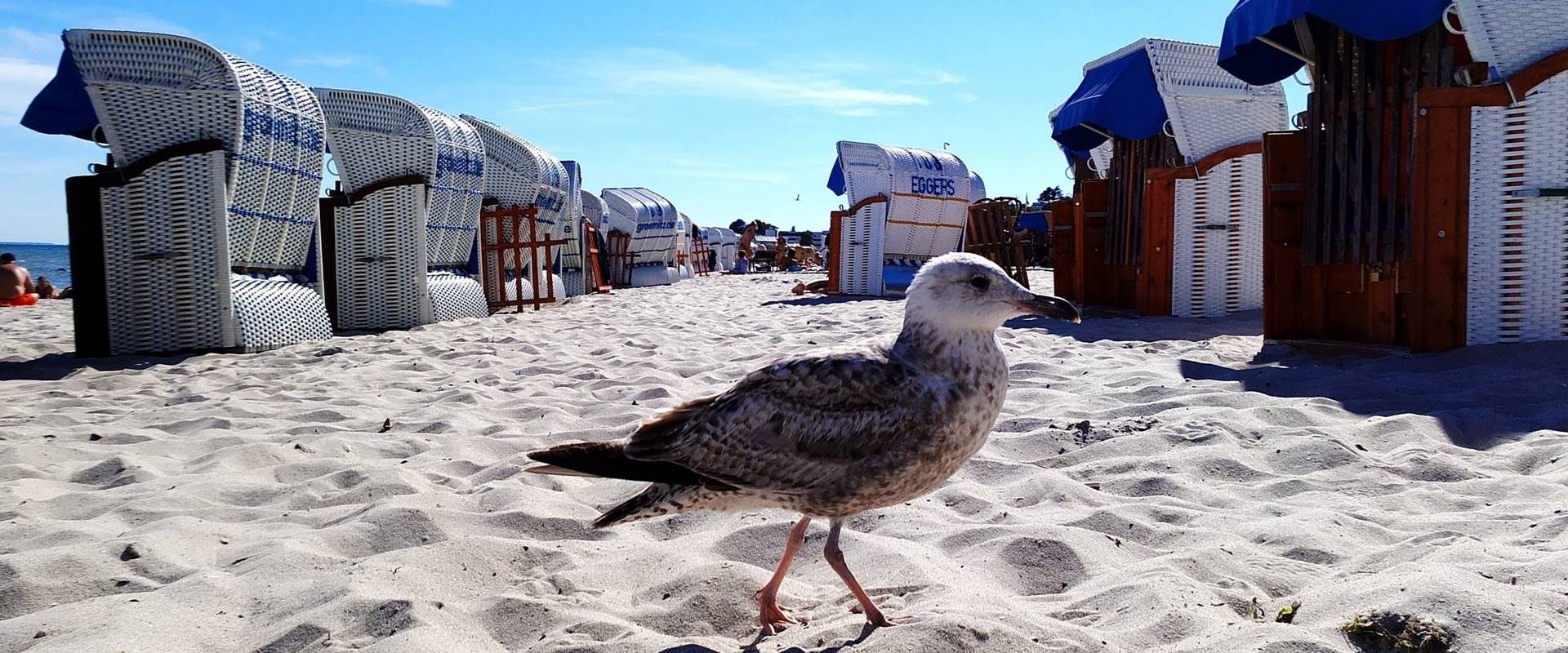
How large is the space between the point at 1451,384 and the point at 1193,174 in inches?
196

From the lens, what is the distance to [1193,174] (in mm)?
9422

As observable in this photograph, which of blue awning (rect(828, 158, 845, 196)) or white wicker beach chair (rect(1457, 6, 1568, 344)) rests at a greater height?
blue awning (rect(828, 158, 845, 196))

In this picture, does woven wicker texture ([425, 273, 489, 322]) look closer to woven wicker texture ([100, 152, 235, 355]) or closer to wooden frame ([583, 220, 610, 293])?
woven wicker texture ([100, 152, 235, 355])

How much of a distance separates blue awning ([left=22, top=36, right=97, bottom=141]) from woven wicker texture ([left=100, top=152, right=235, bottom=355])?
5.60ft

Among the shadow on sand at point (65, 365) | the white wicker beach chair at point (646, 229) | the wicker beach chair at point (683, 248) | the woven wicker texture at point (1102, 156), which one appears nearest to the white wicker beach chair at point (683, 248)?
the wicker beach chair at point (683, 248)

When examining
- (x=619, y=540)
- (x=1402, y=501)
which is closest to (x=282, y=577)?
(x=619, y=540)

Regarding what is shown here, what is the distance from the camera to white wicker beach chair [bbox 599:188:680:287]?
2653 centimetres

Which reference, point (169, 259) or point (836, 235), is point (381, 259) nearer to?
point (169, 259)

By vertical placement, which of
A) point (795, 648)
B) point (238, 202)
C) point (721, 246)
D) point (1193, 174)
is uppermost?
point (721, 246)

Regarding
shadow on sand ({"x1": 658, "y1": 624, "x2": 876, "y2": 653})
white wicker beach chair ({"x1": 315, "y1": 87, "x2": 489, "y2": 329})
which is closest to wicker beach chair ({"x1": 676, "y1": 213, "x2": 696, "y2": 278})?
white wicker beach chair ({"x1": 315, "y1": 87, "x2": 489, "y2": 329})

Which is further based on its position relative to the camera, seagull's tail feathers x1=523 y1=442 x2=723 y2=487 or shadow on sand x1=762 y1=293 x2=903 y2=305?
shadow on sand x1=762 y1=293 x2=903 y2=305

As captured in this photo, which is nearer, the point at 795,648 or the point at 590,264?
the point at 795,648

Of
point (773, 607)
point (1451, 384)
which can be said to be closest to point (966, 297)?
point (773, 607)

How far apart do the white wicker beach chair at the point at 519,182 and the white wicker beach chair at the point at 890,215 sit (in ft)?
15.7
